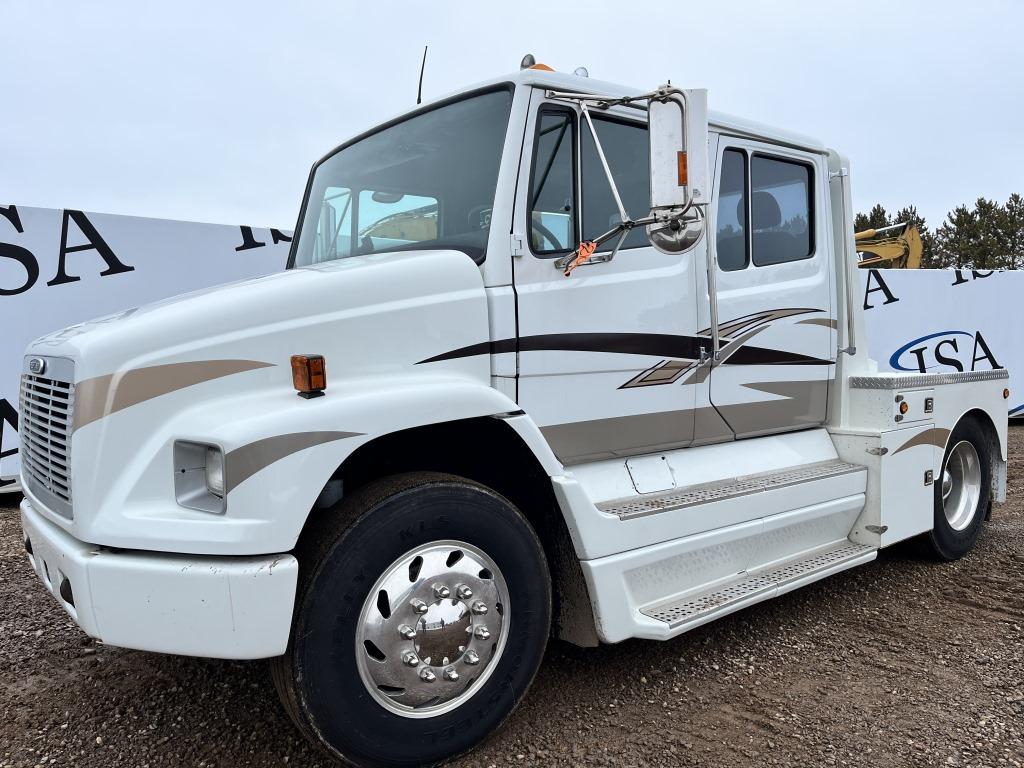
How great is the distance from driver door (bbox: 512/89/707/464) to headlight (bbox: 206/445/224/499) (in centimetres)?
115

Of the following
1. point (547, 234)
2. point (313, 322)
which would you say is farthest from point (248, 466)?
point (547, 234)

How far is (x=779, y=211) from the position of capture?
4039mm

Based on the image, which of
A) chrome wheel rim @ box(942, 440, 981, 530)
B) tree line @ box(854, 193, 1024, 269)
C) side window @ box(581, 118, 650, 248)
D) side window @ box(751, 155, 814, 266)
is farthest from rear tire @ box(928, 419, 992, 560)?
tree line @ box(854, 193, 1024, 269)

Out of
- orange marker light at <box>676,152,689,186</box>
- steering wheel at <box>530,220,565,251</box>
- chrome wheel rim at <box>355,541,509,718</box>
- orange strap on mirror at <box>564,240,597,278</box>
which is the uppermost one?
orange marker light at <box>676,152,689,186</box>

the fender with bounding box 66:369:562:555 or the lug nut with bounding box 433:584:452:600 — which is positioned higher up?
the fender with bounding box 66:369:562:555

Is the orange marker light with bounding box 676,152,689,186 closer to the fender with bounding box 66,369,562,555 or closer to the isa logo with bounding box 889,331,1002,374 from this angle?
the fender with bounding box 66,369,562,555

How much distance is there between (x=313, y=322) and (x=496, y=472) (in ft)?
3.12

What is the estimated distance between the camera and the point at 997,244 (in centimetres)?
3688

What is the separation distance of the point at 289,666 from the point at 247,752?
636mm

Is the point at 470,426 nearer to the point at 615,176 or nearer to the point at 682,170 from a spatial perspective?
the point at 682,170

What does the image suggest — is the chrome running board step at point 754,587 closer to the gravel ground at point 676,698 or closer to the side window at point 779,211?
the gravel ground at point 676,698

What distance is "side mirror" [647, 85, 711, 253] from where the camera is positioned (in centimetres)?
262

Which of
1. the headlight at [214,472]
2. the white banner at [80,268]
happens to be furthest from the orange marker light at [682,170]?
the white banner at [80,268]

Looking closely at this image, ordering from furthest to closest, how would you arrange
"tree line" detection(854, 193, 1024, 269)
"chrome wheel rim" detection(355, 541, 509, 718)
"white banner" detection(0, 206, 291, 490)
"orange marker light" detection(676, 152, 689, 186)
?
"tree line" detection(854, 193, 1024, 269), "white banner" detection(0, 206, 291, 490), "orange marker light" detection(676, 152, 689, 186), "chrome wheel rim" detection(355, 541, 509, 718)
